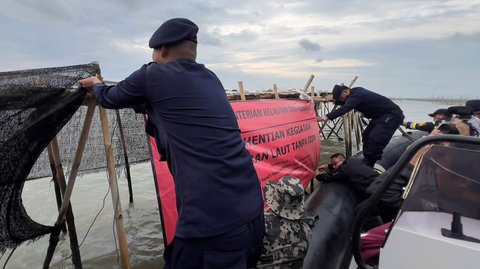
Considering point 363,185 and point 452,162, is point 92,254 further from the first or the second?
point 452,162

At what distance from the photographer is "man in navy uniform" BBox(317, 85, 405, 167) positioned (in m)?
6.06

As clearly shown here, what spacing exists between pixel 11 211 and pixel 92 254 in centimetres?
256

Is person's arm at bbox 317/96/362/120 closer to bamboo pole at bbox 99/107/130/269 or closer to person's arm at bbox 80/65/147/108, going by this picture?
bamboo pole at bbox 99/107/130/269

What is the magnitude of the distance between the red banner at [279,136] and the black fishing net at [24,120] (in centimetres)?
225

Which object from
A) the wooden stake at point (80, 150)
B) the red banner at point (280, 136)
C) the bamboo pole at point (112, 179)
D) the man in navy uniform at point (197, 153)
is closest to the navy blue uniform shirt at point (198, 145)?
the man in navy uniform at point (197, 153)

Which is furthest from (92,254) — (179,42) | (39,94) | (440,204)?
(440,204)

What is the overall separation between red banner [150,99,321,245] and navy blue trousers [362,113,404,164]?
936mm

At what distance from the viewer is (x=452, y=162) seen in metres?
1.87

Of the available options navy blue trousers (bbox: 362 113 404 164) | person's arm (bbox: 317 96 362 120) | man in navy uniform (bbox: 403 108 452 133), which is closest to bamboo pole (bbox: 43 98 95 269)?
person's arm (bbox: 317 96 362 120)

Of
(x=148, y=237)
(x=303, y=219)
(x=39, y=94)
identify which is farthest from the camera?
(x=148, y=237)

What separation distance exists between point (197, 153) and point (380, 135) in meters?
5.21

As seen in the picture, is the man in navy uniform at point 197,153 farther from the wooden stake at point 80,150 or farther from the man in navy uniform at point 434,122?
the man in navy uniform at point 434,122

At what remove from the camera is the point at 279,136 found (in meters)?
5.05

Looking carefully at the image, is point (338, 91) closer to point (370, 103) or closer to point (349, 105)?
point (349, 105)
